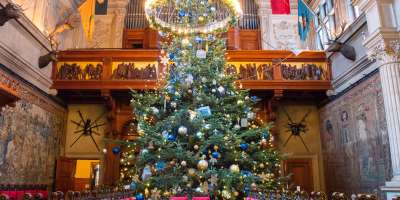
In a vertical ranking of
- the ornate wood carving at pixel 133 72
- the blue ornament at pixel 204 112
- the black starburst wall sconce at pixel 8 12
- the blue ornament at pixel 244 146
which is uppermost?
the black starburst wall sconce at pixel 8 12

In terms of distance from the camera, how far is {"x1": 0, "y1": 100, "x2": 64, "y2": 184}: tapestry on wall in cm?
855

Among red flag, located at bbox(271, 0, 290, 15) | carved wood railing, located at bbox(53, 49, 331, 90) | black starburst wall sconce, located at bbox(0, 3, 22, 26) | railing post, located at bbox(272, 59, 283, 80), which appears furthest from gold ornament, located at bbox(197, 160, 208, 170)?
railing post, located at bbox(272, 59, 283, 80)

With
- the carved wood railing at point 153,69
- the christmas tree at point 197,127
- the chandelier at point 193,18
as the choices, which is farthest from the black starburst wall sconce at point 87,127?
the chandelier at point 193,18

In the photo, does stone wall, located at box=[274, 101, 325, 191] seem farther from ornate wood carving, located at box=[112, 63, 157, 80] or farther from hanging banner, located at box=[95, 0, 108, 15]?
hanging banner, located at box=[95, 0, 108, 15]

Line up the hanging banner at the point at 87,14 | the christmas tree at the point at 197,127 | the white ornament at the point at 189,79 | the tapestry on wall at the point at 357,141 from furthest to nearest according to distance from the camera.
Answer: the hanging banner at the point at 87,14 → the tapestry on wall at the point at 357,141 → the white ornament at the point at 189,79 → the christmas tree at the point at 197,127

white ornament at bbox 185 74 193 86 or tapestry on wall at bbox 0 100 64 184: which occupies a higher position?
white ornament at bbox 185 74 193 86

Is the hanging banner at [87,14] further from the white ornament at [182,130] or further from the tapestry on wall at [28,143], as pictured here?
the white ornament at [182,130]

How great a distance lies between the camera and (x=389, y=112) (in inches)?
282

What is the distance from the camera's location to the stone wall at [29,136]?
8555 mm

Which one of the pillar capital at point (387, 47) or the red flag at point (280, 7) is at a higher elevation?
the red flag at point (280, 7)

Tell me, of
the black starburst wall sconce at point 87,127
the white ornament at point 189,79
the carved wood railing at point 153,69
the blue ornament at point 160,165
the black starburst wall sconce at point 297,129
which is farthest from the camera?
the black starburst wall sconce at point 297,129

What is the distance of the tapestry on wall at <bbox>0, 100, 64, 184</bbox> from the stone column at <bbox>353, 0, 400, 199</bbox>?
27.9 ft

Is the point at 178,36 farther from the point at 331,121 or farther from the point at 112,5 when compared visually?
the point at 112,5

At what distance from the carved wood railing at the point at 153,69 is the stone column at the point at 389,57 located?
152 inches
